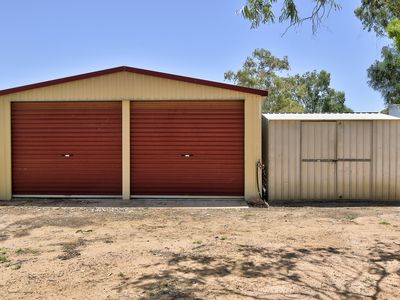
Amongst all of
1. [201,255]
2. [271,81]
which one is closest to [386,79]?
[271,81]

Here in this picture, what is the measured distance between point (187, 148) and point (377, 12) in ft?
18.5

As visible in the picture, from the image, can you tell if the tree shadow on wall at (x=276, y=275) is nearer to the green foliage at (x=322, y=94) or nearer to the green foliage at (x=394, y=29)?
the green foliage at (x=394, y=29)

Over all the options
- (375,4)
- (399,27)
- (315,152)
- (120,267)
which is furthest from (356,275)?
(315,152)

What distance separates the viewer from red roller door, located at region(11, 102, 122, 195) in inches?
428

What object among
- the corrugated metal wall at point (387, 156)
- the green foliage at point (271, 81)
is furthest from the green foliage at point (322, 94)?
the corrugated metal wall at point (387, 156)

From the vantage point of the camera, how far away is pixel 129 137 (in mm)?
10805

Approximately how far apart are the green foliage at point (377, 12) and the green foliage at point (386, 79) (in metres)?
24.4

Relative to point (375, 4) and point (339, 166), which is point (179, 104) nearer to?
point (339, 166)

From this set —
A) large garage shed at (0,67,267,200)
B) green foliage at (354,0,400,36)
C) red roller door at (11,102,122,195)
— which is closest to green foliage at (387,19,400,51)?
green foliage at (354,0,400,36)

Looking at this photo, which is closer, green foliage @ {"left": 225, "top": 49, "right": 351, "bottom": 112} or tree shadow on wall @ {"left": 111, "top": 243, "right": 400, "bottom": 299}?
tree shadow on wall @ {"left": 111, "top": 243, "right": 400, "bottom": 299}

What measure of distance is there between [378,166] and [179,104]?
511cm

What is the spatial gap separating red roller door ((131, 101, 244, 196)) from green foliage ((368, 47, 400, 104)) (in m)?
22.5

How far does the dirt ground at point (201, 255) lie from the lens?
14.0 feet

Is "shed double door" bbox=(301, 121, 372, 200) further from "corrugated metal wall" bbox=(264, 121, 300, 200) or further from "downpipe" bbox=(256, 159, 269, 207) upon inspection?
"downpipe" bbox=(256, 159, 269, 207)
